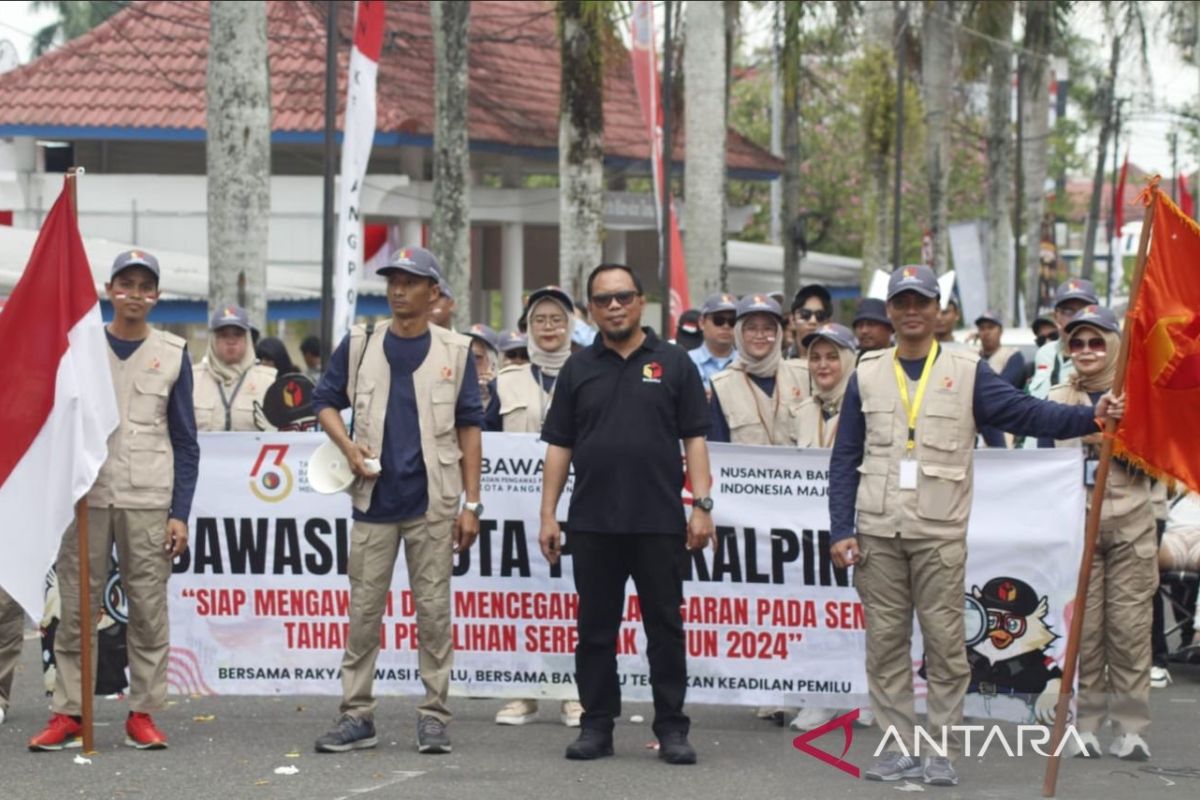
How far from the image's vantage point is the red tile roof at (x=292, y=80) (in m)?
30.5

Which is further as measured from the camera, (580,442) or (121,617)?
(121,617)

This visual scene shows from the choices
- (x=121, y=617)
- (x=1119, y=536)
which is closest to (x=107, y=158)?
(x=121, y=617)

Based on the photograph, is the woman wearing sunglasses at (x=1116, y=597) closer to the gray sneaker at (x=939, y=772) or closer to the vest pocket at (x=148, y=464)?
the gray sneaker at (x=939, y=772)

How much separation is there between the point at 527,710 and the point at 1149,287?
3.71m

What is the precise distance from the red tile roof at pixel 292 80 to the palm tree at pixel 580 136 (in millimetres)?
7496

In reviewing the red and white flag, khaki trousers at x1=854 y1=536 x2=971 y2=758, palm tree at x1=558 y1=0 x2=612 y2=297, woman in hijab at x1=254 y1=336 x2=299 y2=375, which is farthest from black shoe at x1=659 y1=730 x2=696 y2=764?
palm tree at x1=558 y1=0 x2=612 y2=297

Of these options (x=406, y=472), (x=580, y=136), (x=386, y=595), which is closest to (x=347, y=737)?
(x=386, y=595)

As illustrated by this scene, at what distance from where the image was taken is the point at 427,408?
9086 millimetres

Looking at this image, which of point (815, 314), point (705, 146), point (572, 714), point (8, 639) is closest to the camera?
point (8, 639)

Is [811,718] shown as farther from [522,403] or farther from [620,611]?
[522,403]

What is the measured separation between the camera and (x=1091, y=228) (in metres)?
48.6

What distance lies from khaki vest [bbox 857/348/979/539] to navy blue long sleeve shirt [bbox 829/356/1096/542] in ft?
0.15

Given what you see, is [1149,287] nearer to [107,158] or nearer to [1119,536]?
[1119,536]

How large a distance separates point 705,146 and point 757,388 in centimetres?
1218
